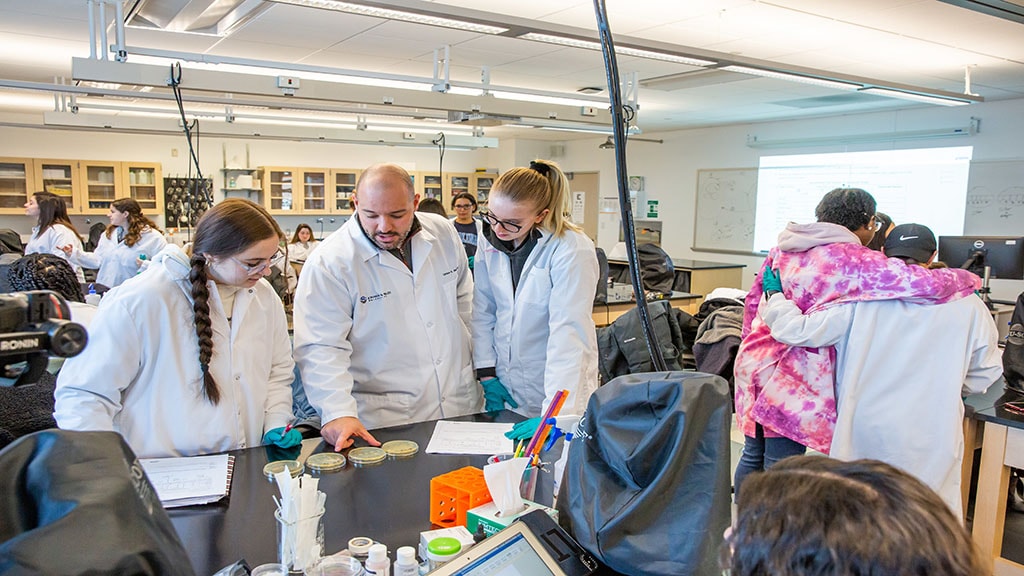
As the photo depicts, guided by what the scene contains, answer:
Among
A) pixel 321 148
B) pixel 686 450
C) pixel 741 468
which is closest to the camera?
pixel 686 450

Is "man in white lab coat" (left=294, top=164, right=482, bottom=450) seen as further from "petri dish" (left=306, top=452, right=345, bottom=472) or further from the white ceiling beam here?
the white ceiling beam

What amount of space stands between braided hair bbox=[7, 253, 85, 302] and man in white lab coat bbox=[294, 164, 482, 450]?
0.97 m

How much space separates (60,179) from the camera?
8172 millimetres

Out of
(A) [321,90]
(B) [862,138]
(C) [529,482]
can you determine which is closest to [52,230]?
(A) [321,90]

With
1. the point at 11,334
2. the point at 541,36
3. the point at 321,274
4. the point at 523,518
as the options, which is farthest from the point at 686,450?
the point at 541,36

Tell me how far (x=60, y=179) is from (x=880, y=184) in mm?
9196

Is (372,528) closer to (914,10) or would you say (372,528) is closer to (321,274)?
(321,274)

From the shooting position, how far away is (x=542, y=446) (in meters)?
1.19

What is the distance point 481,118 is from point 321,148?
663 cm

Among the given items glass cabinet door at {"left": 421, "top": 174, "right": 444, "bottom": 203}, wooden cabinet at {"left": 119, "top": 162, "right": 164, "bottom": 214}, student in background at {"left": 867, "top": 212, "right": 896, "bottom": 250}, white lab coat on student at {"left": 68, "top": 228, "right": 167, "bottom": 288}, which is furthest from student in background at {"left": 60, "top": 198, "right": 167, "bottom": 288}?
glass cabinet door at {"left": 421, "top": 174, "right": 444, "bottom": 203}

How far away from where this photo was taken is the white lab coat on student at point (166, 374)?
4.62 ft

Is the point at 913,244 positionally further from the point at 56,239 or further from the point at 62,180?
the point at 62,180

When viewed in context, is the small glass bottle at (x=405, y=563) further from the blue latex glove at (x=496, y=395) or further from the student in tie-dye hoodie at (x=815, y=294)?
the student in tie-dye hoodie at (x=815, y=294)

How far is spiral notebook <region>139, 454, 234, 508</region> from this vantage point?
121 centimetres
